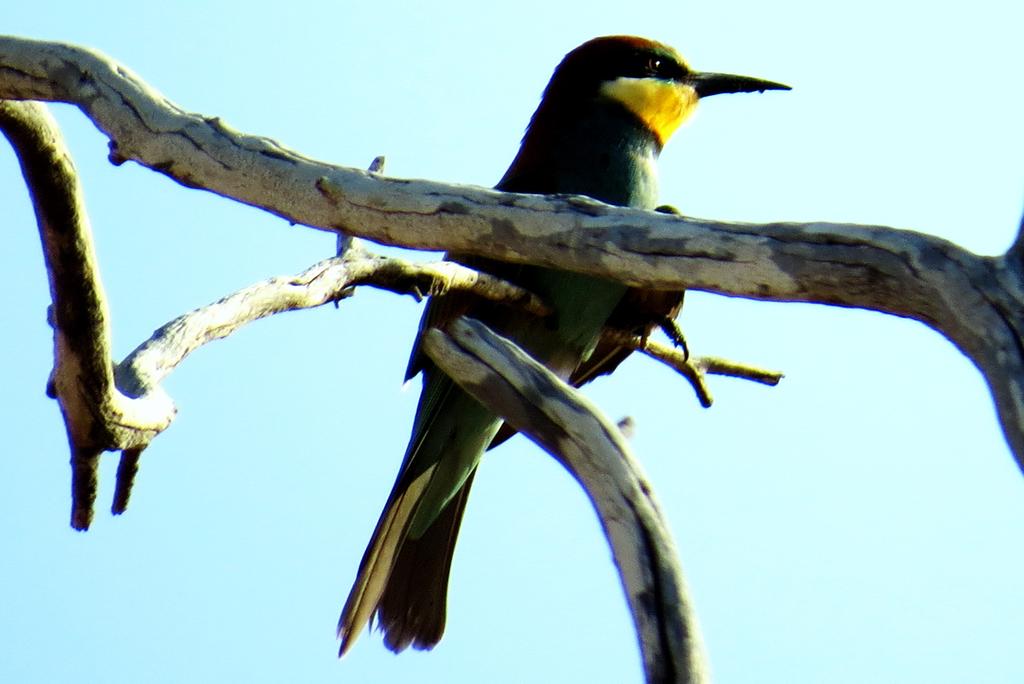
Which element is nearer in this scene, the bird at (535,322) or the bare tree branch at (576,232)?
the bare tree branch at (576,232)

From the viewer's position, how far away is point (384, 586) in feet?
10.1

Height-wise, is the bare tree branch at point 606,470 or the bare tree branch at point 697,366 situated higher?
the bare tree branch at point 697,366

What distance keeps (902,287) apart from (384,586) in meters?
1.87

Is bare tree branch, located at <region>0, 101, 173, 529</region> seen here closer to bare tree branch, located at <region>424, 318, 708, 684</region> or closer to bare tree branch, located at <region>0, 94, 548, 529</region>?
bare tree branch, located at <region>0, 94, 548, 529</region>

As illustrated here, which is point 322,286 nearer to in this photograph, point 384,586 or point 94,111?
point 94,111

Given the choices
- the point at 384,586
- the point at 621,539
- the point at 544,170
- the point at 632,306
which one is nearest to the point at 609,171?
the point at 544,170

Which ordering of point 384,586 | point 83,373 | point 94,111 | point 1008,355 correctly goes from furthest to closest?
point 384,586
point 94,111
point 83,373
point 1008,355

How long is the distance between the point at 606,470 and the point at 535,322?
63.7 inches

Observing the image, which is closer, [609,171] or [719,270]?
[719,270]

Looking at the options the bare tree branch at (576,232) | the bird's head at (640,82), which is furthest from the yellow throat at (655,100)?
the bare tree branch at (576,232)

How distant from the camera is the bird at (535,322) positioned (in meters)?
3.17

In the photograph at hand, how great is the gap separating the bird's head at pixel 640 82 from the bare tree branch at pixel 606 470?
1.84m

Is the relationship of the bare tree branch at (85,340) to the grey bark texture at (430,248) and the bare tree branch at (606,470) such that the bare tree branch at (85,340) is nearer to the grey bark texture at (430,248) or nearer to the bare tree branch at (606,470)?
the grey bark texture at (430,248)

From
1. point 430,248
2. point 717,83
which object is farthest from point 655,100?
point 430,248
